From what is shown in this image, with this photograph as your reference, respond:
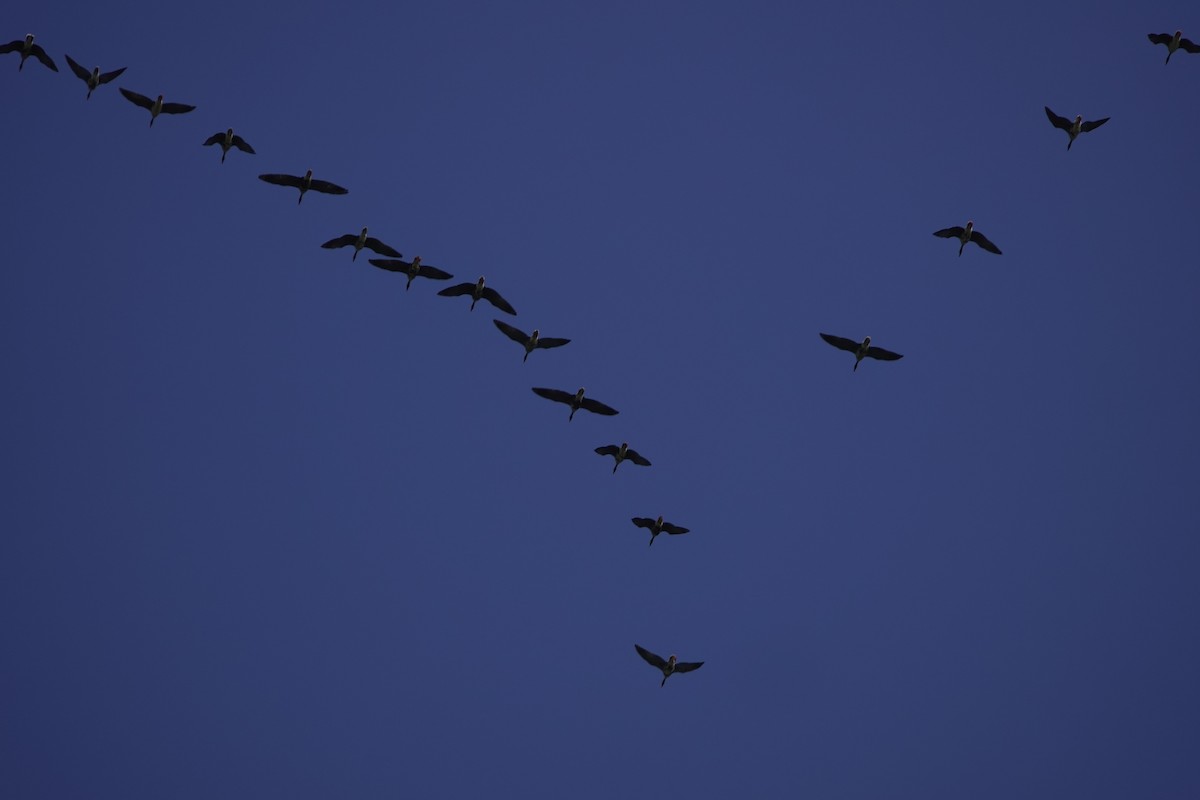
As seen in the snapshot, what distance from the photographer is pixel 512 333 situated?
54344mm

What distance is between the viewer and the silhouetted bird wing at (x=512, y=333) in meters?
53.6

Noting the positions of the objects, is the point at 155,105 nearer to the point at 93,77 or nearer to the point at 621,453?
the point at 93,77

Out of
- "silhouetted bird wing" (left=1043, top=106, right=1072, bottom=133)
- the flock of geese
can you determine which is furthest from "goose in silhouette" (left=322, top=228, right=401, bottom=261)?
"silhouetted bird wing" (left=1043, top=106, right=1072, bottom=133)

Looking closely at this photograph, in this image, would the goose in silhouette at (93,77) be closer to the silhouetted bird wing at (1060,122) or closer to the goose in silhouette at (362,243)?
the goose in silhouette at (362,243)

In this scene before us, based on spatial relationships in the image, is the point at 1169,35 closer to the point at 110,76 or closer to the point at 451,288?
the point at 451,288

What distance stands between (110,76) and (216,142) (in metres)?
4.55

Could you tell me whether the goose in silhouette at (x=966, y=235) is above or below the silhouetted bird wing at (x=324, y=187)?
above

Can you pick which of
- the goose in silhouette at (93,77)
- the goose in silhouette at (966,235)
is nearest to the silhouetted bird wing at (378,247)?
the goose in silhouette at (93,77)

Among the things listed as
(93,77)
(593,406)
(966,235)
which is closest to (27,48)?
(93,77)

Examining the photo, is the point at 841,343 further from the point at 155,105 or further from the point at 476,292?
the point at 155,105

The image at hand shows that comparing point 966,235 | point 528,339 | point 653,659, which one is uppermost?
point 966,235

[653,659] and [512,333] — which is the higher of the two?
[512,333]

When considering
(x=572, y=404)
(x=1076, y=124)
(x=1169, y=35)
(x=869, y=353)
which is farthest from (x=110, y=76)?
(x=1169, y=35)

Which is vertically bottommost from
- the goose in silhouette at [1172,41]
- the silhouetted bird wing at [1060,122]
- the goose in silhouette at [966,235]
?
the goose in silhouette at [966,235]
